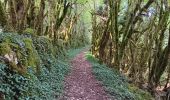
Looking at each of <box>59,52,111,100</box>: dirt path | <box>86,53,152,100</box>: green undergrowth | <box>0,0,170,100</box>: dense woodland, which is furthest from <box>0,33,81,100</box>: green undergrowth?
<box>86,53,152,100</box>: green undergrowth

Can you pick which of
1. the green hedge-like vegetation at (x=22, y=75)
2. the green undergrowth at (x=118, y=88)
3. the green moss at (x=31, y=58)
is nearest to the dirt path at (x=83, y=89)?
the green undergrowth at (x=118, y=88)

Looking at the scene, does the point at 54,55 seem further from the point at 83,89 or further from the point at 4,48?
the point at 4,48

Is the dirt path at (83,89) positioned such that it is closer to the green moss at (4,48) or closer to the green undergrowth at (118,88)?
the green undergrowth at (118,88)

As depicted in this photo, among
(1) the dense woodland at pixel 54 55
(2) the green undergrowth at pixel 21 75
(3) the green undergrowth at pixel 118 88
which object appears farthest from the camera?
(3) the green undergrowth at pixel 118 88

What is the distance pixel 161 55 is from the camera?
1614cm

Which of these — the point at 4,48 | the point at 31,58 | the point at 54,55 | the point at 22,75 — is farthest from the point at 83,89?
the point at 54,55

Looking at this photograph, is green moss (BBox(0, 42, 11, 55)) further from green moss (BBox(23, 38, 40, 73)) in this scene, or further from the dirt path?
the dirt path

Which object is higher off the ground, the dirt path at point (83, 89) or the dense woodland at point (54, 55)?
the dense woodland at point (54, 55)

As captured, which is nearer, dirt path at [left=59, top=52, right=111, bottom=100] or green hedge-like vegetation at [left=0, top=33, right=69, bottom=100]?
green hedge-like vegetation at [left=0, top=33, right=69, bottom=100]

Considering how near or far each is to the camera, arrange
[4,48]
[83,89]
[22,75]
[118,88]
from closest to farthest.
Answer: [4,48]
[22,75]
[83,89]
[118,88]

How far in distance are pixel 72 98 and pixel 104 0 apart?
1866cm

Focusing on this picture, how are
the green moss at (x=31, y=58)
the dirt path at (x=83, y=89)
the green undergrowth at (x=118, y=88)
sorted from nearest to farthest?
the green moss at (x=31, y=58) < the dirt path at (x=83, y=89) < the green undergrowth at (x=118, y=88)

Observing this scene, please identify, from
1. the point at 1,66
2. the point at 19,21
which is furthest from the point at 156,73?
the point at 1,66

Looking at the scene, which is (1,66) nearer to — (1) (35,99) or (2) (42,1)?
(1) (35,99)
